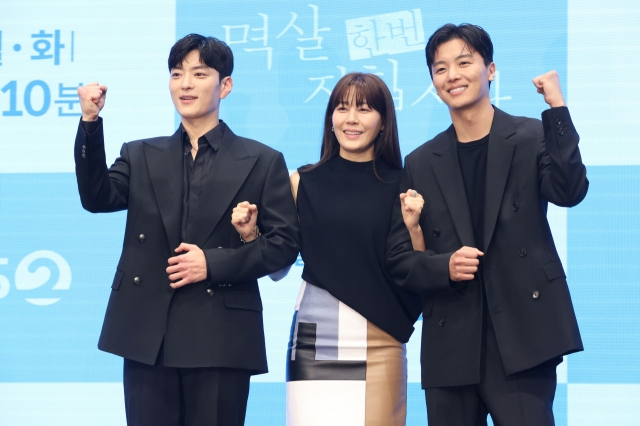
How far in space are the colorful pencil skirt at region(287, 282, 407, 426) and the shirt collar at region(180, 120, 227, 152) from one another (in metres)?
0.61

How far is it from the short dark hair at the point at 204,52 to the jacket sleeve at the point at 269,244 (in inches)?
14.3

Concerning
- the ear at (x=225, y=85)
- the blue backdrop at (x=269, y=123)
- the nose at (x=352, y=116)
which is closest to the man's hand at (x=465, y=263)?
the nose at (x=352, y=116)

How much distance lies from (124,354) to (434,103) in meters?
1.77

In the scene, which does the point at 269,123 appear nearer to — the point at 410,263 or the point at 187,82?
the point at 187,82

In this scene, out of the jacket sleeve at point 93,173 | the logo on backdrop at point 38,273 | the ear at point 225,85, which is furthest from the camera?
the logo on backdrop at point 38,273

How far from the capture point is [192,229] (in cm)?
257

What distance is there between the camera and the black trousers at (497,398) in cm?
231

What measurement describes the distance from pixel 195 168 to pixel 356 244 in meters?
0.59

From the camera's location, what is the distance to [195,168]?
2.68 meters

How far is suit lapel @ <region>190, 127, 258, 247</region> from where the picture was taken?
2.57m

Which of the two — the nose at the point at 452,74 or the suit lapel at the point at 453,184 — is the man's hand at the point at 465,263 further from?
the nose at the point at 452,74

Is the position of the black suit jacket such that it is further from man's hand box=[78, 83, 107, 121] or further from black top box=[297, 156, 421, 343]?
man's hand box=[78, 83, 107, 121]

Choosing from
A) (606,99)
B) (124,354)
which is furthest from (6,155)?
(606,99)

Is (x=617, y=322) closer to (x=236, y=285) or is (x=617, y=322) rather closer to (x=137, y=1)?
(x=236, y=285)
